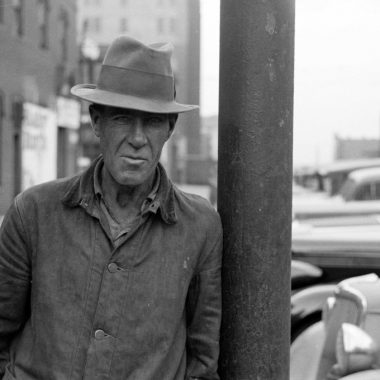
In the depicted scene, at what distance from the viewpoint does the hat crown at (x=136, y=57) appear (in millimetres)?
2377

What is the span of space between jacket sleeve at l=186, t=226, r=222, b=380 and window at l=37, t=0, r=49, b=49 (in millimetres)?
22975

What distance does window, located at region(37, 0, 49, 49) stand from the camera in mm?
24344

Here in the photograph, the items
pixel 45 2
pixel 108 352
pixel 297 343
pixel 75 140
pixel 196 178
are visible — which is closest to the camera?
pixel 108 352


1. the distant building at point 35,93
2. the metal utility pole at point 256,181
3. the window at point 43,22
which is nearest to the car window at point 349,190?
the metal utility pole at point 256,181

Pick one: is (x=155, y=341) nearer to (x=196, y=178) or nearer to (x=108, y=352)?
(x=108, y=352)

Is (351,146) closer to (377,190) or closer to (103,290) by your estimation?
(377,190)

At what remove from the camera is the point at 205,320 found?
246 centimetres

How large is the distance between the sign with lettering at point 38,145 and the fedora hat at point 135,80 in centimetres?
2056

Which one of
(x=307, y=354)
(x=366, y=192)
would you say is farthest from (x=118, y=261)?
(x=366, y=192)

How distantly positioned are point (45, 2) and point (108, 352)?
77.3 feet

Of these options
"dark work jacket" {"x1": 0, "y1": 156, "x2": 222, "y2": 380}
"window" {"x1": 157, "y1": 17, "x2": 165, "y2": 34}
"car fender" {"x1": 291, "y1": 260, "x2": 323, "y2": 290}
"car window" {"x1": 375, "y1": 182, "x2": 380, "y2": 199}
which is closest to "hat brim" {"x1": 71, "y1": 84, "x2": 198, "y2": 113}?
"dark work jacket" {"x1": 0, "y1": 156, "x2": 222, "y2": 380}

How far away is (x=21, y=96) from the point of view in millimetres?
22516

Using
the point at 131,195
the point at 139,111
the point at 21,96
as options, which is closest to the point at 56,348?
the point at 131,195

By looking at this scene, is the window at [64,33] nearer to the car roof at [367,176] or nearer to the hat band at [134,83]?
the car roof at [367,176]
